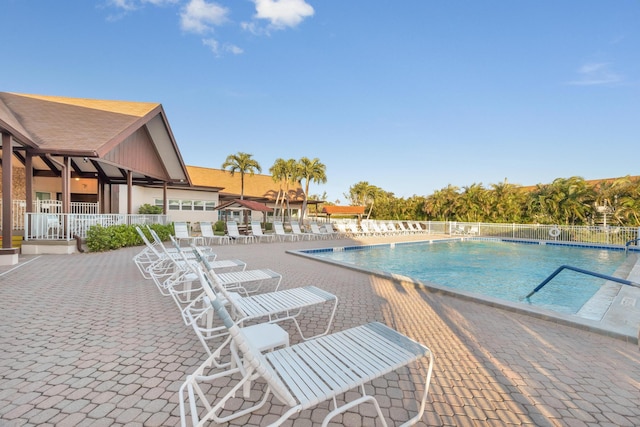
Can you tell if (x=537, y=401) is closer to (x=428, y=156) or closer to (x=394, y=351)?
(x=394, y=351)

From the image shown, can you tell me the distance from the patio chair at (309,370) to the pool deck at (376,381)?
221mm

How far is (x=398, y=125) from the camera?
25391 millimetres

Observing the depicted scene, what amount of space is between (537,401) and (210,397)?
8.63ft

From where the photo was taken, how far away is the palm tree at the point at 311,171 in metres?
26.9

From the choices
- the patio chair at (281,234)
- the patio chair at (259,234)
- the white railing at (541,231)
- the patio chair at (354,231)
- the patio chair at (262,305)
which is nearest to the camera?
the patio chair at (262,305)

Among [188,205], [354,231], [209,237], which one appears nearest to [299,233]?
[354,231]

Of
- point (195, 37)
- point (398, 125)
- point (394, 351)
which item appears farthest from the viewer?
point (398, 125)

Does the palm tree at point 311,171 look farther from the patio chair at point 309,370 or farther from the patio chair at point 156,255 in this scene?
the patio chair at point 309,370

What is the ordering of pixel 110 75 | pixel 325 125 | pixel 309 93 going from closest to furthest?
pixel 110 75
pixel 309 93
pixel 325 125

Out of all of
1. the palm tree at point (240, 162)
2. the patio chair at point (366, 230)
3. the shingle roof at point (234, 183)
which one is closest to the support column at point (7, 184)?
the shingle roof at point (234, 183)

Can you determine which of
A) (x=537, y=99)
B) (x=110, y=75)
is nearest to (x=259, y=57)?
(x=110, y=75)

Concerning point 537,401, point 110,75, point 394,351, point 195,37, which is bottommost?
point 537,401

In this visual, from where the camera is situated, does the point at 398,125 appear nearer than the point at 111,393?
No

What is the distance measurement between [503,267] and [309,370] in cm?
1118
